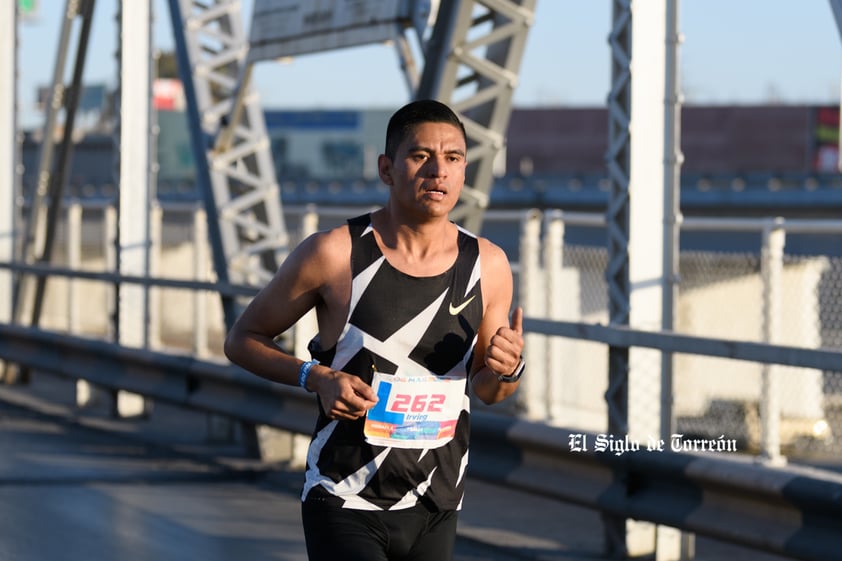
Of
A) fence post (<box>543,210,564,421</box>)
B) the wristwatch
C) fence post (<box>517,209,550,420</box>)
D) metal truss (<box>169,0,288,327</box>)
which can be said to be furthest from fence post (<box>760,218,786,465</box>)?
the wristwatch

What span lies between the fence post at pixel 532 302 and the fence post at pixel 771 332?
284 centimetres

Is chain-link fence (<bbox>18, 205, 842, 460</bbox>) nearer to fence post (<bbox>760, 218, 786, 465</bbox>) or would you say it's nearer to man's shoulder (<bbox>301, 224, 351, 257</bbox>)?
fence post (<bbox>760, 218, 786, 465</bbox>)

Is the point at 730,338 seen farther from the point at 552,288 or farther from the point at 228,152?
the point at 228,152

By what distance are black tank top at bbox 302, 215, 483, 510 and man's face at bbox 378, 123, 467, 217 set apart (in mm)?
188

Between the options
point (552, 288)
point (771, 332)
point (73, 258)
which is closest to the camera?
point (771, 332)

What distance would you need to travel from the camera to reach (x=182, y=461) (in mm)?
11250

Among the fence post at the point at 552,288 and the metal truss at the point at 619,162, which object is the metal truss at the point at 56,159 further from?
the metal truss at the point at 619,162

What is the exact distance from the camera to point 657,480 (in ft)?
24.3

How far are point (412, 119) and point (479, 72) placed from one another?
18.8 ft

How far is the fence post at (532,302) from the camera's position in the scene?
12.7m

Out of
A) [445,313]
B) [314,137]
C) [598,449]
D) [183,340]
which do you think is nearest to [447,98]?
[598,449]

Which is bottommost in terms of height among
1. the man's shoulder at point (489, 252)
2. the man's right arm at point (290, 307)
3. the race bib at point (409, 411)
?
the race bib at point (409, 411)

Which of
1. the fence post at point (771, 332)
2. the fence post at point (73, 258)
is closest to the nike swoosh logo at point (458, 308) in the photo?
the fence post at point (771, 332)

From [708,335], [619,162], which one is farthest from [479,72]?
[708,335]
